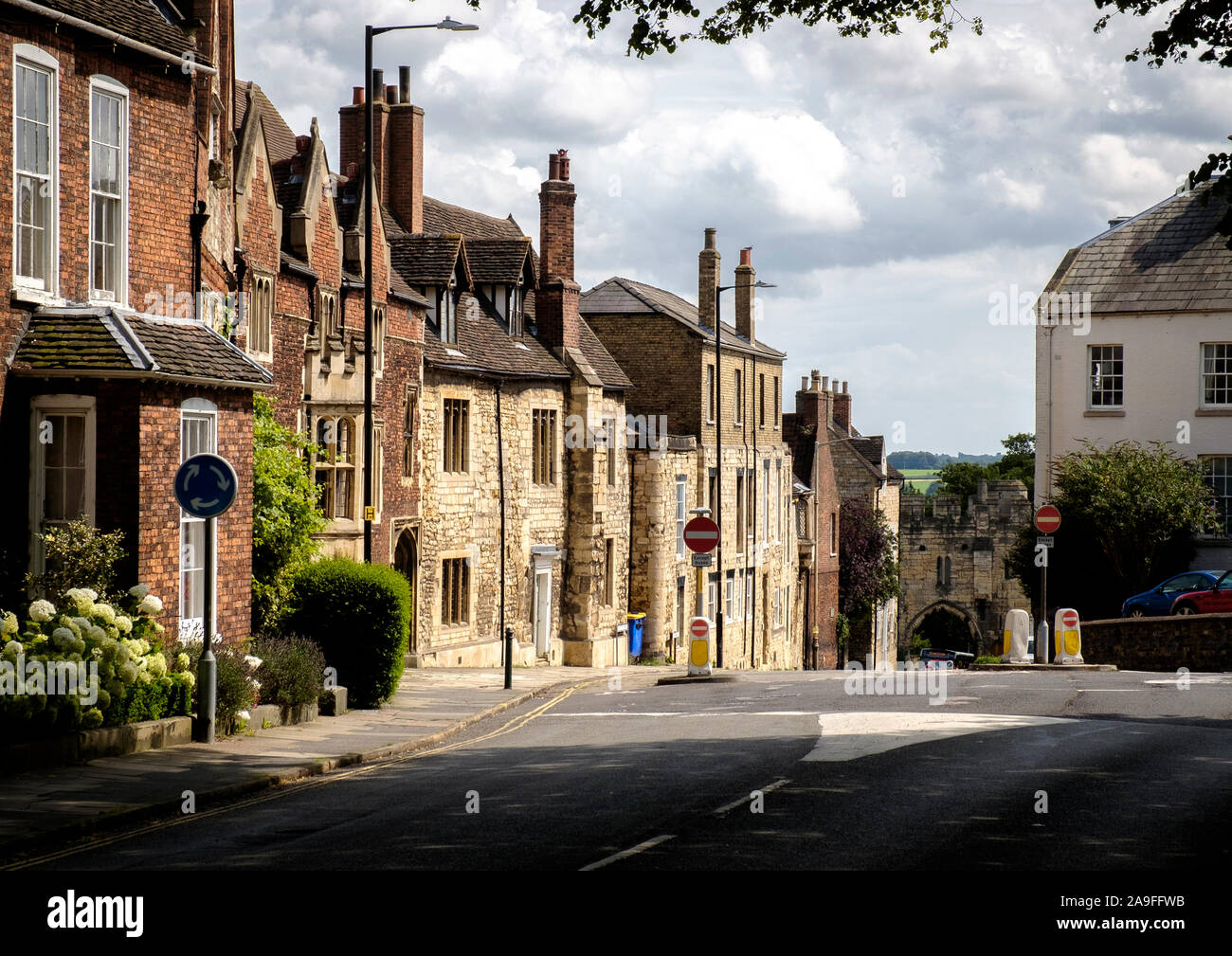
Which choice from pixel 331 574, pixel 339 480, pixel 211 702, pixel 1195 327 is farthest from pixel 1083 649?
pixel 211 702

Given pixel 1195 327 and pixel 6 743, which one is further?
pixel 1195 327

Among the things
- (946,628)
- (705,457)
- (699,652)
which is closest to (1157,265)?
(705,457)

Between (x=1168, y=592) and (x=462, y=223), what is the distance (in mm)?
21604

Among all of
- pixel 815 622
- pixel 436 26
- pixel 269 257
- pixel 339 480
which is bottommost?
pixel 815 622

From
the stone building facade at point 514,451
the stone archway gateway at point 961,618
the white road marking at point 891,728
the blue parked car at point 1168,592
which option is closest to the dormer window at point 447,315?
the stone building facade at point 514,451

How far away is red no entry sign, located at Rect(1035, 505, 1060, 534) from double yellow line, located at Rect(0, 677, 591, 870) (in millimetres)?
15586

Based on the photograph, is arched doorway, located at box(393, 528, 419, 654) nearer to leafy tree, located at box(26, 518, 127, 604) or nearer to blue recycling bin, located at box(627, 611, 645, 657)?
blue recycling bin, located at box(627, 611, 645, 657)

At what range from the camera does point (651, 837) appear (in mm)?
10312

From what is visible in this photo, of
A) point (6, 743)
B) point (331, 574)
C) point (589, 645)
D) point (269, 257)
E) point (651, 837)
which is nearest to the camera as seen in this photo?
point (651, 837)

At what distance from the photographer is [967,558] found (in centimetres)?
7262

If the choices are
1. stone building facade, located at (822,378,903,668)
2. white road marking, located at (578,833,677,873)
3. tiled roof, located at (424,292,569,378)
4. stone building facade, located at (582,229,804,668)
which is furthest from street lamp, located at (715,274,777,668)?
white road marking, located at (578,833,677,873)

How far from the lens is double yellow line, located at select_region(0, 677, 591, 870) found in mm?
10203
